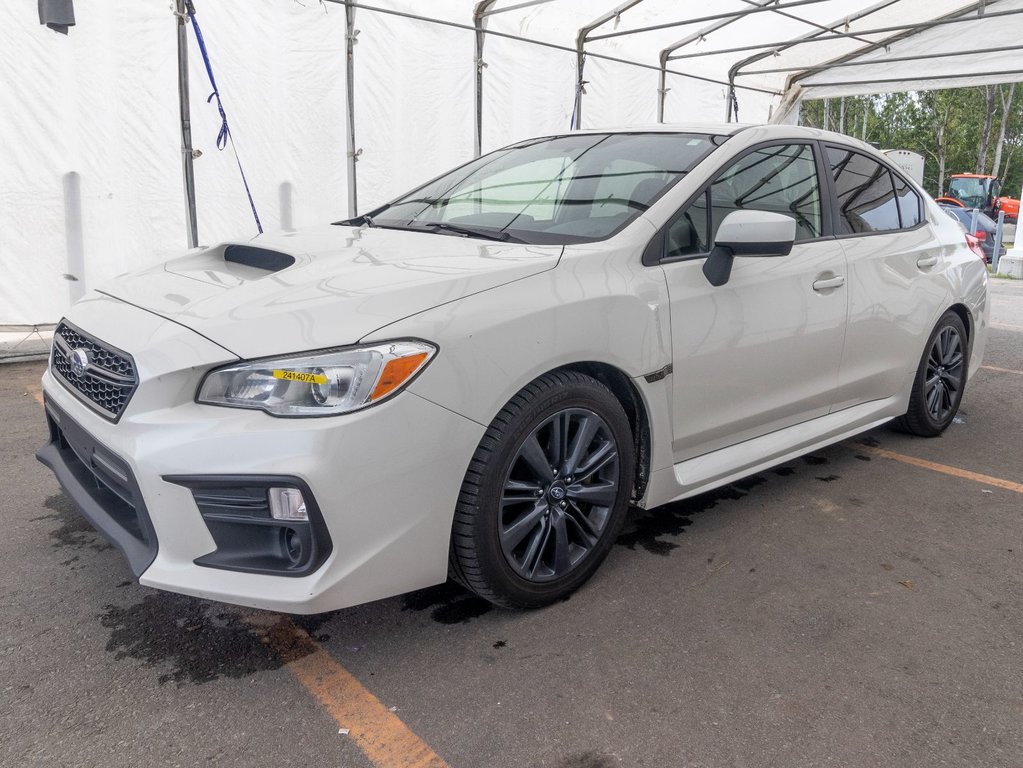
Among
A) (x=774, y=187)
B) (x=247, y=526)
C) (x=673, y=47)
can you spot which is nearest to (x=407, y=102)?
(x=673, y=47)

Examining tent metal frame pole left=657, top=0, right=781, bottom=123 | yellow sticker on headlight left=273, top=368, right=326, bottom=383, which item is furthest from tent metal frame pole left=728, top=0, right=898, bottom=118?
yellow sticker on headlight left=273, top=368, right=326, bottom=383

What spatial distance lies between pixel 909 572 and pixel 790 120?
38.3 feet

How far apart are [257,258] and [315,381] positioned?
2.71ft

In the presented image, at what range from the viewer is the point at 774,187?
3.23 metres

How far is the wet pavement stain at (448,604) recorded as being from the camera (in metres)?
2.52

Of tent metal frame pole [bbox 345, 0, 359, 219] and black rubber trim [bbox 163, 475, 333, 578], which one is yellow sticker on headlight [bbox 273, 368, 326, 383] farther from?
tent metal frame pole [bbox 345, 0, 359, 219]

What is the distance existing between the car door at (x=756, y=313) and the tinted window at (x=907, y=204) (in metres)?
0.73

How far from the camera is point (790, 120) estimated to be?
514 inches

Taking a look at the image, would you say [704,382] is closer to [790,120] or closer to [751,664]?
[751,664]

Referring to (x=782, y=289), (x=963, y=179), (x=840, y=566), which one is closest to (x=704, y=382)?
(x=782, y=289)

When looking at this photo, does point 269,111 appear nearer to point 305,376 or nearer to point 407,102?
point 407,102

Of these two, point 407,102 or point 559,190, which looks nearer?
point 559,190

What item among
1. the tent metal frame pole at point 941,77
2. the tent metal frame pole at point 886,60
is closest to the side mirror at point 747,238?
the tent metal frame pole at point 886,60

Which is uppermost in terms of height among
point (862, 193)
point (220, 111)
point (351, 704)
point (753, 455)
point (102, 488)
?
point (220, 111)
